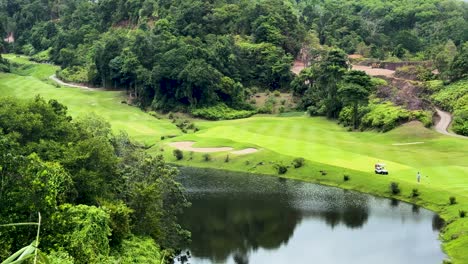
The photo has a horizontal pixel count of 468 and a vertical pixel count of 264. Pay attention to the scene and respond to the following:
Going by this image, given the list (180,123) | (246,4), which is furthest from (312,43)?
(180,123)

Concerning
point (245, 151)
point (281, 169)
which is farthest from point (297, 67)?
point (281, 169)

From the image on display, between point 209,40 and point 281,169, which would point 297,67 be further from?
point 281,169

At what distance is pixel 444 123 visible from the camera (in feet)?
297

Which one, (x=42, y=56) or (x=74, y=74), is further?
(x=42, y=56)

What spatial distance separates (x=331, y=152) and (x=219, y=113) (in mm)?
35146

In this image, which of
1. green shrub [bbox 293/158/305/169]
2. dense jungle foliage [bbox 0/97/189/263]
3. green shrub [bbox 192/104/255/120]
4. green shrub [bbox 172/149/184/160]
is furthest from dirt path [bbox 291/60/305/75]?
dense jungle foliage [bbox 0/97/189/263]

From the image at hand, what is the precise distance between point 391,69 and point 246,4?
36.1m

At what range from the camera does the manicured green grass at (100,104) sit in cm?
9250

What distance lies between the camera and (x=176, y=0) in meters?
140

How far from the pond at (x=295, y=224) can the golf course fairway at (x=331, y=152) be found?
1.96m

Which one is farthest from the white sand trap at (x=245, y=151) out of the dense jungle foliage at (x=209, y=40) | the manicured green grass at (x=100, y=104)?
the dense jungle foliage at (x=209, y=40)

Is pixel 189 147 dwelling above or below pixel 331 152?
below

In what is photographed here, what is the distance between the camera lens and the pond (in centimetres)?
4338

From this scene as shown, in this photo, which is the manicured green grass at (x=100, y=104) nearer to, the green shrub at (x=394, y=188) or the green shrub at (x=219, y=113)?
the green shrub at (x=219, y=113)
